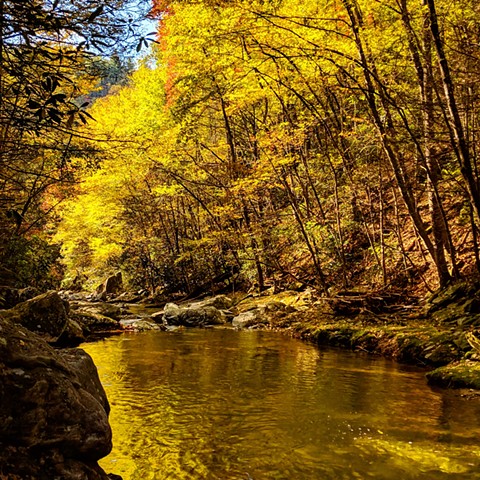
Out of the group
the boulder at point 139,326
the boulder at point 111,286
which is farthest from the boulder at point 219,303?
the boulder at point 111,286

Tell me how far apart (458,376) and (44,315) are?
745 centimetres

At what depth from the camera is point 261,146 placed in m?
12.4

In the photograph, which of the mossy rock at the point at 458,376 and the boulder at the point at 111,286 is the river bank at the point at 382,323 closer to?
the mossy rock at the point at 458,376

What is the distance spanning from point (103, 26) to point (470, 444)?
5.02 meters

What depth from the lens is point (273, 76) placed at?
10.6 meters

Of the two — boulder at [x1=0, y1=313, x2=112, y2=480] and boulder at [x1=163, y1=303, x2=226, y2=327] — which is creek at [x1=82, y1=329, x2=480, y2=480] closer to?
boulder at [x1=0, y1=313, x2=112, y2=480]

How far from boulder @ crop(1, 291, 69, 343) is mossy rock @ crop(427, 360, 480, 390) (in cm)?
694

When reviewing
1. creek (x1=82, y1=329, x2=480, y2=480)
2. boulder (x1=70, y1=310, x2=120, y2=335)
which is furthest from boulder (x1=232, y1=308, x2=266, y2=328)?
creek (x1=82, y1=329, x2=480, y2=480)

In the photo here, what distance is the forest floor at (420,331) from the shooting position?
265 inches

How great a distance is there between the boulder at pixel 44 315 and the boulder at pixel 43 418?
5.90 m

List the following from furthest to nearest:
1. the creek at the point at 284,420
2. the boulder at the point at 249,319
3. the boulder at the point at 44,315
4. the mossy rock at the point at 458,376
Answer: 1. the boulder at the point at 249,319
2. the boulder at the point at 44,315
3. the mossy rock at the point at 458,376
4. the creek at the point at 284,420

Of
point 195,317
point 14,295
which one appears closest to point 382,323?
point 195,317

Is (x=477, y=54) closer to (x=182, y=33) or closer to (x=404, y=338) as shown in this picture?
(x=404, y=338)

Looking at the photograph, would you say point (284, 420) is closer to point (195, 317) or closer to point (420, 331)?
point (420, 331)
